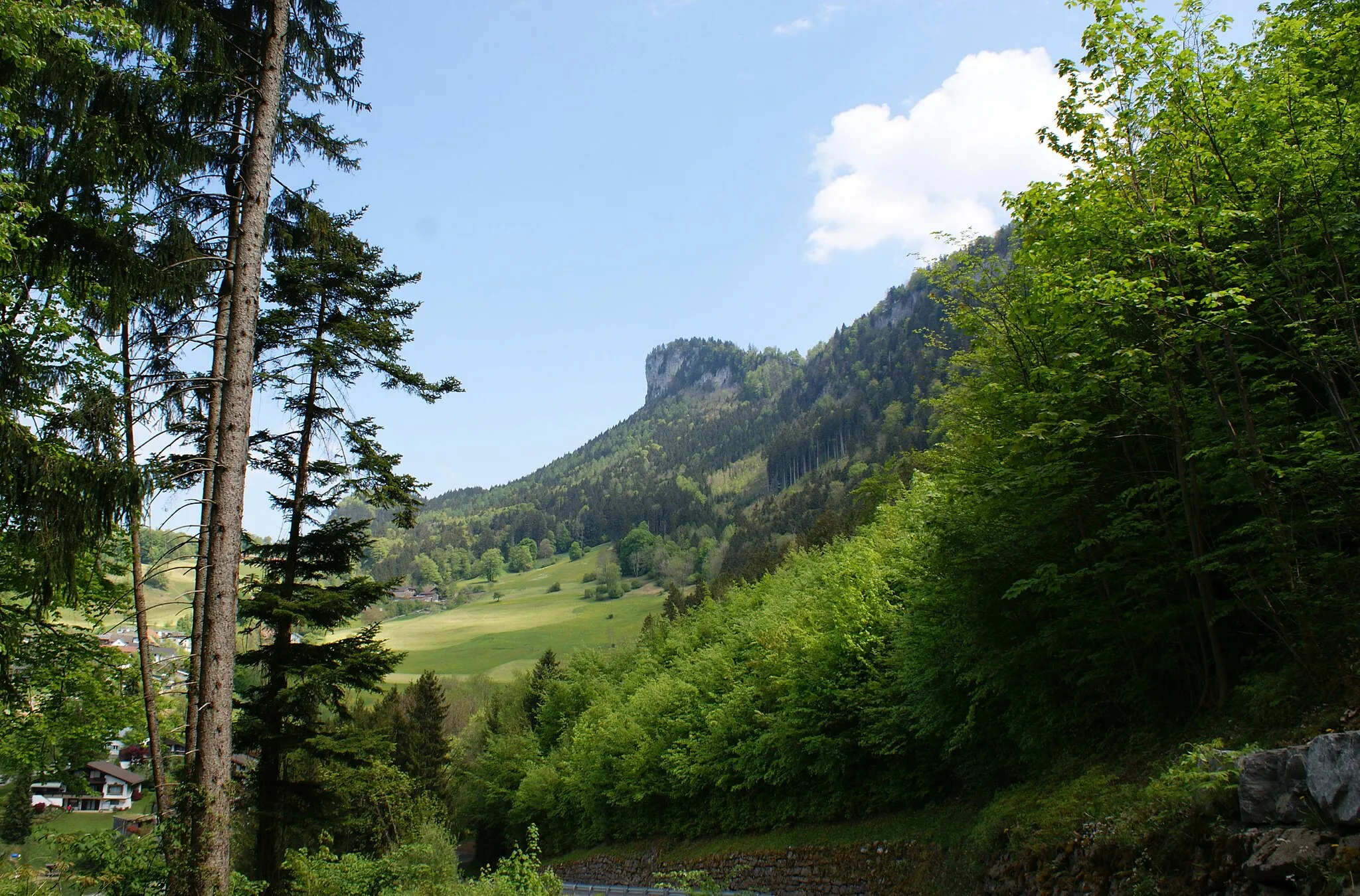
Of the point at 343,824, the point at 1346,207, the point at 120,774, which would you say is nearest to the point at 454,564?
the point at 120,774

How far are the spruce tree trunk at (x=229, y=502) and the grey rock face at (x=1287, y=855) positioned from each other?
9.49 metres

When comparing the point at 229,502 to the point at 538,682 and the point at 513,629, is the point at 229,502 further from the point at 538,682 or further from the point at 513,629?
the point at 513,629

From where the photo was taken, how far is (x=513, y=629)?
120 m

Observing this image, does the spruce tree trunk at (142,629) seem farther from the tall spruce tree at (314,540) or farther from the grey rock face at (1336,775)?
the grey rock face at (1336,775)

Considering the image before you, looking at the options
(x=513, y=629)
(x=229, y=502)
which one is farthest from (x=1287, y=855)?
(x=513, y=629)

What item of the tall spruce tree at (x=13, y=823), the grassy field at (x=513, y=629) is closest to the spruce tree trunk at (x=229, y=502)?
the tall spruce tree at (x=13, y=823)

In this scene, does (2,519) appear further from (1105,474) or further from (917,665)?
(917,665)

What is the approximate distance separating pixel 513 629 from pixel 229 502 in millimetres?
116953

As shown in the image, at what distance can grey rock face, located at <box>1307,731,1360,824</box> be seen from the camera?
5.59m

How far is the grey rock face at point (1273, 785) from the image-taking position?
6.31 metres

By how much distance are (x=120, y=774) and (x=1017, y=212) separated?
88066 mm

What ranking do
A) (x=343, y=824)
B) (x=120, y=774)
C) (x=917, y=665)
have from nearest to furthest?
(x=343, y=824), (x=917, y=665), (x=120, y=774)

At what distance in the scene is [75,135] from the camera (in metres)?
8.16

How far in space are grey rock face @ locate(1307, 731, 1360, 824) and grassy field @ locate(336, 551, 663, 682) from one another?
250 feet
